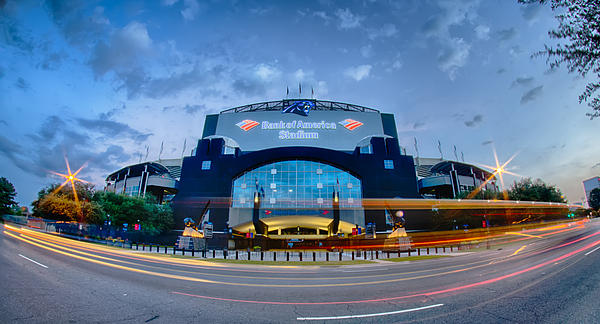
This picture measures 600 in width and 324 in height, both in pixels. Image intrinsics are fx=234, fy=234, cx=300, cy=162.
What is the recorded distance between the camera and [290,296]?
26.6ft

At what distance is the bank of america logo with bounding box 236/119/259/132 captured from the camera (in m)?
63.0

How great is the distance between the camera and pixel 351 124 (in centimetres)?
6419

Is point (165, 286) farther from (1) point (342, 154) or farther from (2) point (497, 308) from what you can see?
(1) point (342, 154)

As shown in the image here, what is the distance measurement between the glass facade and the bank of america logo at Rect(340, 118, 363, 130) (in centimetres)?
1570

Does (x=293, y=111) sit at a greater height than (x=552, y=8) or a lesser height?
greater

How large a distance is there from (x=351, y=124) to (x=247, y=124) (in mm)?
28310

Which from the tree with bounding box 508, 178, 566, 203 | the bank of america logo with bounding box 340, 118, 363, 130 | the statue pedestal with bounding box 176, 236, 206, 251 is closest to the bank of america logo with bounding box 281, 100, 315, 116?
the bank of america logo with bounding box 340, 118, 363, 130

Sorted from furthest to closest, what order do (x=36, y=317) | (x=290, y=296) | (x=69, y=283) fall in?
1. (x=69, y=283)
2. (x=290, y=296)
3. (x=36, y=317)

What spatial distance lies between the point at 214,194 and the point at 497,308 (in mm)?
51786

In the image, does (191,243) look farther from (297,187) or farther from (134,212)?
(297,187)

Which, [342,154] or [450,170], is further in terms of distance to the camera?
[450,170]

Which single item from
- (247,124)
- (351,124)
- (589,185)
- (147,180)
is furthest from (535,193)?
(147,180)

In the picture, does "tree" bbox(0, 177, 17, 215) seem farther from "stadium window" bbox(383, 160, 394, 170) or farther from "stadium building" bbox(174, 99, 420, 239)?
"stadium window" bbox(383, 160, 394, 170)

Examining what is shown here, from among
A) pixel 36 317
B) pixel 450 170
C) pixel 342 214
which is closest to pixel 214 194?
pixel 342 214
